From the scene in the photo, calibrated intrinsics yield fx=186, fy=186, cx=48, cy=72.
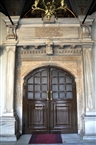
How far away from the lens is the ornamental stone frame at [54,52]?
5070mm

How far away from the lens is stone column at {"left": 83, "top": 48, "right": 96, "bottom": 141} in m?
4.68

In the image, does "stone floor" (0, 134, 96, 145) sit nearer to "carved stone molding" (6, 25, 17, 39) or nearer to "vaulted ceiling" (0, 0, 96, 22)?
"carved stone molding" (6, 25, 17, 39)

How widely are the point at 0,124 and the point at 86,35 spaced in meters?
3.31

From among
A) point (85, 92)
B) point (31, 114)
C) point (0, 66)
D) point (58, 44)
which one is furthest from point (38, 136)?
point (58, 44)

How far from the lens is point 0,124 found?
15.6ft

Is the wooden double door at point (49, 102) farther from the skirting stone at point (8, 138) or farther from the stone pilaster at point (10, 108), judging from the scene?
the skirting stone at point (8, 138)

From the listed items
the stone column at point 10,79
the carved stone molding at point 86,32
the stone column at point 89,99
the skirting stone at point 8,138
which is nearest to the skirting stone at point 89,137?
the stone column at point 89,99

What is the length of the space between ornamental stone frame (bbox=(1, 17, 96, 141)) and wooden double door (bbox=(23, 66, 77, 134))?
0.55 ft

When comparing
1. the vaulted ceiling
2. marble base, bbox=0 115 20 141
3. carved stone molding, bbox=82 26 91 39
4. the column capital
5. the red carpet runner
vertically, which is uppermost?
the vaulted ceiling

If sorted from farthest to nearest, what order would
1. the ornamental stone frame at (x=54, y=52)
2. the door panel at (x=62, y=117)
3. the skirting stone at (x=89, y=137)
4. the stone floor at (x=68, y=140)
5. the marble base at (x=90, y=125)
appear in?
the door panel at (x=62, y=117) < the ornamental stone frame at (x=54, y=52) < the marble base at (x=90, y=125) < the skirting stone at (x=89, y=137) < the stone floor at (x=68, y=140)

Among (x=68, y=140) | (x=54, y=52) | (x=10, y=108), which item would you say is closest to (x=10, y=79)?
(x=10, y=108)

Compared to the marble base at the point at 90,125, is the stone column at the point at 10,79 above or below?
above

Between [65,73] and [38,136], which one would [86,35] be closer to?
[65,73]

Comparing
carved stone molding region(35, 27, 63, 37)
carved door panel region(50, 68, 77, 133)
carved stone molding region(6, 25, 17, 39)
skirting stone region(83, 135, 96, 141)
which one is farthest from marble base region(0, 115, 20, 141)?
carved stone molding region(35, 27, 63, 37)
